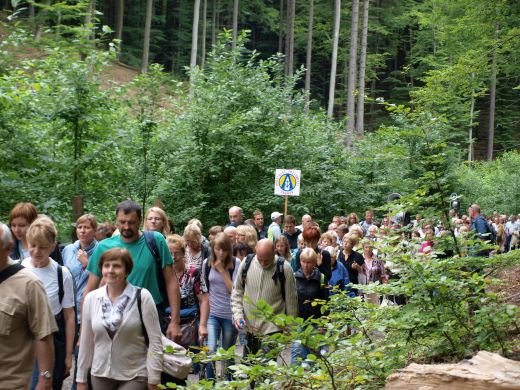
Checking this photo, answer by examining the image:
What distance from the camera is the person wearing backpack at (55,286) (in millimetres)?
6195

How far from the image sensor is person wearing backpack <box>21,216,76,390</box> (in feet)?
20.3

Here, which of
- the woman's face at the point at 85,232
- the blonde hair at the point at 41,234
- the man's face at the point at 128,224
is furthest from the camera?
the woman's face at the point at 85,232

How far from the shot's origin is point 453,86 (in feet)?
32.9

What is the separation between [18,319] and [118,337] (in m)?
0.85

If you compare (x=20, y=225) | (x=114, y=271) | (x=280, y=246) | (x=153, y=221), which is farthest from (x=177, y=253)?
(x=114, y=271)

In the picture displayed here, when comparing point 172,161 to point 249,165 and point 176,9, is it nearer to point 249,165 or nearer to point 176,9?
point 249,165

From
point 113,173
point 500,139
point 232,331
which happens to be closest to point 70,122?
point 113,173

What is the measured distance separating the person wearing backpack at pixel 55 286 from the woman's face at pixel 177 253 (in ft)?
5.03

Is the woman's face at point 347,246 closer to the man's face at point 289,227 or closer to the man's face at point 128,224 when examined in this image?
the man's face at point 289,227

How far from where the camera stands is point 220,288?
27.5ft

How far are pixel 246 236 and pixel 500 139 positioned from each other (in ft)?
191

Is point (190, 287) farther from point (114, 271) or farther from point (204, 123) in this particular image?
point (204, 123)

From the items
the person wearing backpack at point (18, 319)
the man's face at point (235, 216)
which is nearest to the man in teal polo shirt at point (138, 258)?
the person wearing backpack at point (18, 319)

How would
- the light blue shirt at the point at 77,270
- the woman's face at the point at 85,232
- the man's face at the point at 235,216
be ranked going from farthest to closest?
the man's face at the point at 235,216 < the woman's face at the point at 85,232 < the light blue shirt at the point at 77,270
